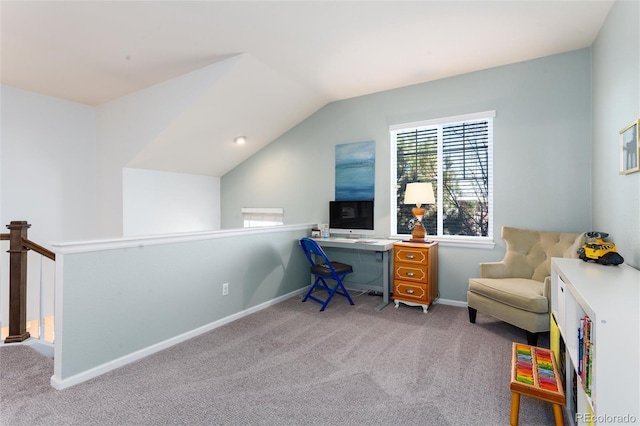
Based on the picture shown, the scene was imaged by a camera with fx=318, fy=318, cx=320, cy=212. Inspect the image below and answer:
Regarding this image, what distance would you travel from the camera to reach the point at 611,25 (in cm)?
239

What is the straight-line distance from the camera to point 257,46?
3006 mm

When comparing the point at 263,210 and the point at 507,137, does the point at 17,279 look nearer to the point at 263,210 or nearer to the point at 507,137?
the point at 263,210

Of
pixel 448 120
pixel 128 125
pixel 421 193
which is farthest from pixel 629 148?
pixel 128 125

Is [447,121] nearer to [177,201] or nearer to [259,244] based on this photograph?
[259,244]

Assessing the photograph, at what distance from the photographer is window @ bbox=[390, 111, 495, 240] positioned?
356cm

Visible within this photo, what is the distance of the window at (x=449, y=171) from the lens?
3561mm

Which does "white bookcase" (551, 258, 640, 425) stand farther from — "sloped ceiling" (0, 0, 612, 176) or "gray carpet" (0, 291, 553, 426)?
"sloped ceiling" (0, 0, 612, 176)

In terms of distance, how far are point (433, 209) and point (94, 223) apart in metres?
4.63

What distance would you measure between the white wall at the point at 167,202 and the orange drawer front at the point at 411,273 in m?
3.33

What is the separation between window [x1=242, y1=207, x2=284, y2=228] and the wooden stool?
12.0ft

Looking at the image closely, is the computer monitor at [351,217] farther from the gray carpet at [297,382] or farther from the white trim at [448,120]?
the gray carpet at [297,382]

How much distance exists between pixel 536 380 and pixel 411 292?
1862 mm

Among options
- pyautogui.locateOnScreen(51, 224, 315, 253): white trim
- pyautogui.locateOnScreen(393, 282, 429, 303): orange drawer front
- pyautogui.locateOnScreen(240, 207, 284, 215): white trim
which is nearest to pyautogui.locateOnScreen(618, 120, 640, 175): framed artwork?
pyautogui.locateOnScreen(393, 282, 429, 303): orange drawer front

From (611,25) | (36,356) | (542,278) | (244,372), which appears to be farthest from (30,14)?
(542,278)
